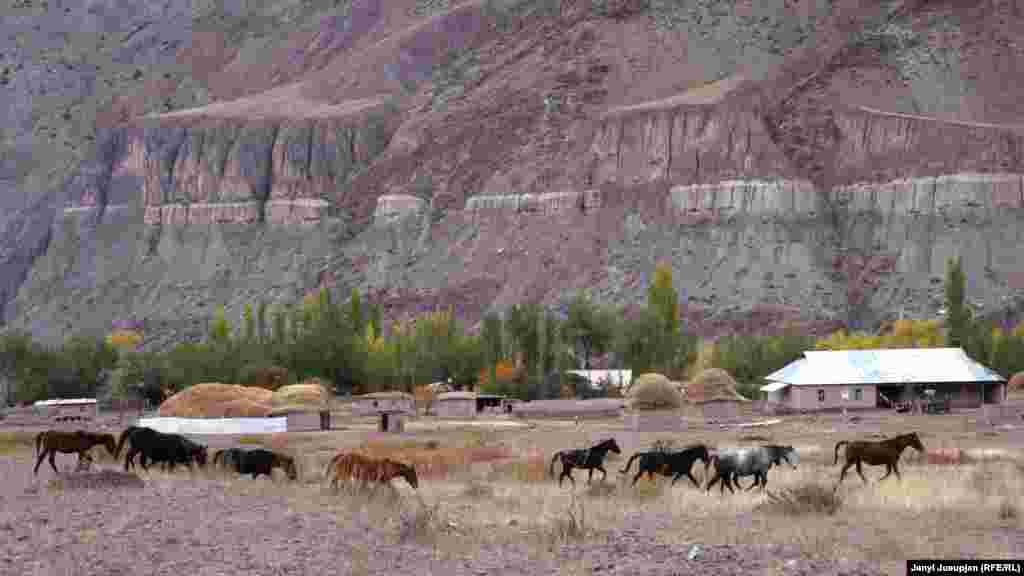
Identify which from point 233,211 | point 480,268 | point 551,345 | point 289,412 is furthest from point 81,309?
point 289,412

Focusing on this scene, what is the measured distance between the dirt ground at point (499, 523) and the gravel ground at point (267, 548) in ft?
0.11

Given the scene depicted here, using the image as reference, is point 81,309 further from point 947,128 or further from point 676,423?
point 676,423

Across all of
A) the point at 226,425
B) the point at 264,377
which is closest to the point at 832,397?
the point at 226,425

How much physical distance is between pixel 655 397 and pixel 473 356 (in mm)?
41084

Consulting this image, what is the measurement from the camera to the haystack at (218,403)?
6444 centimetres

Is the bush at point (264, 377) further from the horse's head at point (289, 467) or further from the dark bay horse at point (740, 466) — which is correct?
the dark bay horse at point (740, 466)

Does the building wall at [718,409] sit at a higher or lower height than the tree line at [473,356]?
lower

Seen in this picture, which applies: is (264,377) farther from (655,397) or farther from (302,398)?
(655,397)

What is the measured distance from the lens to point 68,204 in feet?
553

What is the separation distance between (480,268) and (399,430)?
79.9 metres

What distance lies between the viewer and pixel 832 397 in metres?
76.2

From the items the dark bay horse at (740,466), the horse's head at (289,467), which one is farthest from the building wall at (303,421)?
the dark bay horse at (740,466)

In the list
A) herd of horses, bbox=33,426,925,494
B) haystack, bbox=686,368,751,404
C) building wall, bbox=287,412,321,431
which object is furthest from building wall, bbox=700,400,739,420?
herd of horses, bbox=33,426,925,494

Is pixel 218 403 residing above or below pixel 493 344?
below
